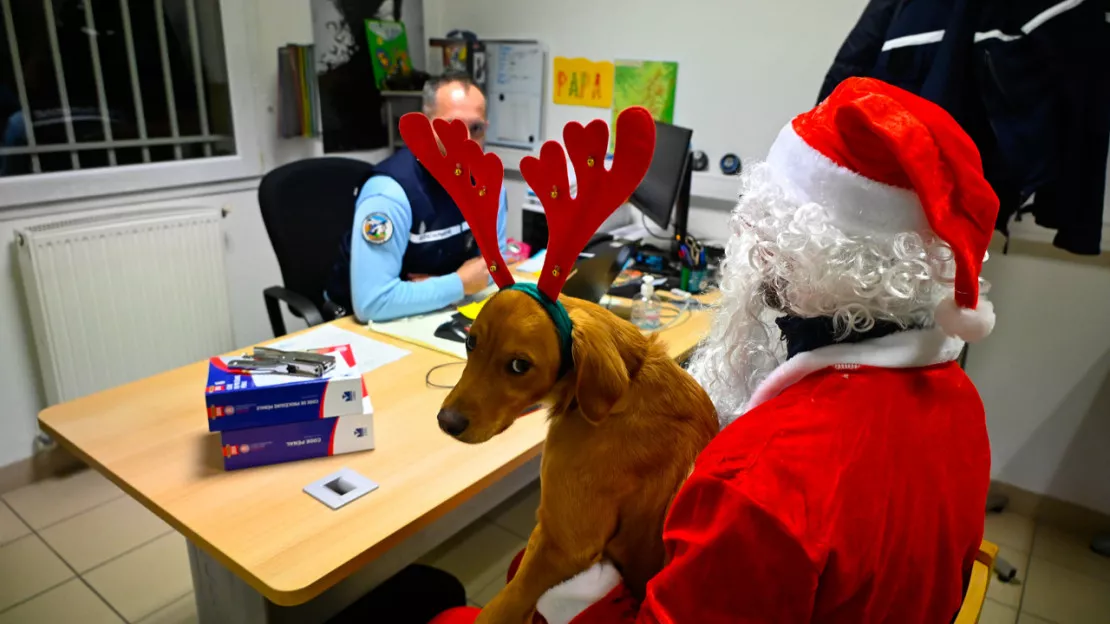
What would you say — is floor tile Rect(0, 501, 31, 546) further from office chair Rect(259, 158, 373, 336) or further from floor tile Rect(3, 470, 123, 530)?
office chair Rect(259, 158, 373, 336)

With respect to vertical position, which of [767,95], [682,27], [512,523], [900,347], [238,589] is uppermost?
[682,27]

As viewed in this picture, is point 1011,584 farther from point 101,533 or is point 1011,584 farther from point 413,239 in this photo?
point 101,533

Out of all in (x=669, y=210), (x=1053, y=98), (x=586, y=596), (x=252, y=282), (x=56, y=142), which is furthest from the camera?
(x=252, y=282)

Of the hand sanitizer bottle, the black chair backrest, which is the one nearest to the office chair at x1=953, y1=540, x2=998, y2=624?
the hand sanitizer bottle

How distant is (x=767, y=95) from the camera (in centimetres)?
253

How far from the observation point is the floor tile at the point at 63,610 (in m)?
1.91

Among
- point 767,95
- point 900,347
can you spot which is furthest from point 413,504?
point 767,95

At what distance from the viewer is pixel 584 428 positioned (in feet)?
2.74

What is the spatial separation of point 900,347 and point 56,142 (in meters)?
2.68

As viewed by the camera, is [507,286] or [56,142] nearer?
[507,286]

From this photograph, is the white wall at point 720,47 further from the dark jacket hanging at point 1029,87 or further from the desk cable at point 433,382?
the desk cable at point 433,382

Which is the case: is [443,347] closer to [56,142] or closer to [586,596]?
[586,596]

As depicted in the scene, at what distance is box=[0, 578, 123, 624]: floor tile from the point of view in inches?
75.4

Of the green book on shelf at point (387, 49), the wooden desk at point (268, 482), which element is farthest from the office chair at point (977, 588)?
the green book on shelf at point (387, 49)
